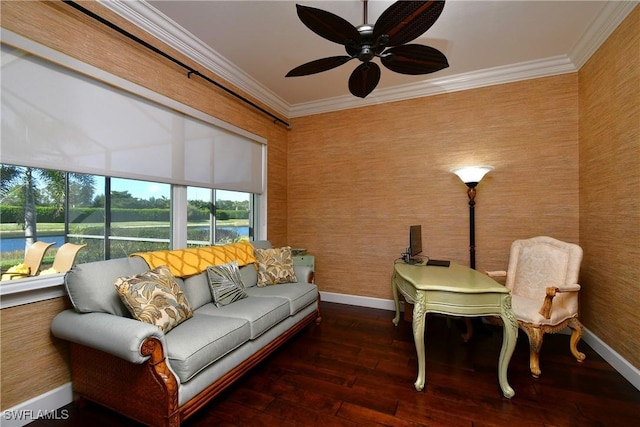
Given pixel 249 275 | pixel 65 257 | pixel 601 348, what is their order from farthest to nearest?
pixel 249 275
pixel 601 348
pixel 65 257

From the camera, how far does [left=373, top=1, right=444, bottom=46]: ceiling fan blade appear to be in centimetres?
141

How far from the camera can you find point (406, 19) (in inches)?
59.5

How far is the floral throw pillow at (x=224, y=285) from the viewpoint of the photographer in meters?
2.28

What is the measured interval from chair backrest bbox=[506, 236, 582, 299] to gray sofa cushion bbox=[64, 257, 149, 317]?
3.32 metres

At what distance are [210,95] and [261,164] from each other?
43.4 inches

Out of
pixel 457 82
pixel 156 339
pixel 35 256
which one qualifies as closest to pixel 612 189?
pixel 457 82

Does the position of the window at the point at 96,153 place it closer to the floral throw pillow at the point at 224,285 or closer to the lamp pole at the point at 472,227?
the floral throw pillow at the point at 224,285

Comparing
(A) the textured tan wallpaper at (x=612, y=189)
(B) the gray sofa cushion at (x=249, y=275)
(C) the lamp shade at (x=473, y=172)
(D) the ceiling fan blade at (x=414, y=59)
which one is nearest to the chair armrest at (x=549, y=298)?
(A) the textured tan wallpaper at (x=612, y=189)

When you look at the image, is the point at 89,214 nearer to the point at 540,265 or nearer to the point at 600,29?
the point at 540,265

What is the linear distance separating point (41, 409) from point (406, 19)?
124 inches

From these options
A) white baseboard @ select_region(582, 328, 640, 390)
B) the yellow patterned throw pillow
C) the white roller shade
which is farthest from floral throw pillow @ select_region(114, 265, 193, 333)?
white baseboard @ select_region(582, 328, 640, 390)

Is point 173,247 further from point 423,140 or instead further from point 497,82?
point 497,82

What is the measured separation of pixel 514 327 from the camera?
1.87 m

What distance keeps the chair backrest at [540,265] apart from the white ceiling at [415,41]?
1.86 m
